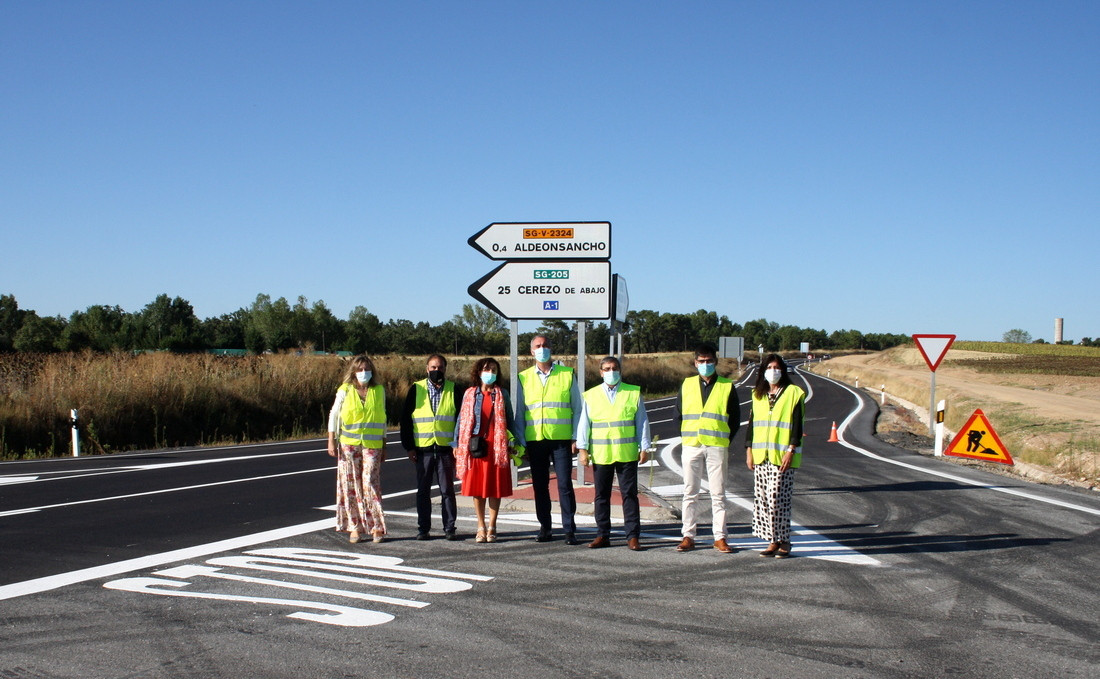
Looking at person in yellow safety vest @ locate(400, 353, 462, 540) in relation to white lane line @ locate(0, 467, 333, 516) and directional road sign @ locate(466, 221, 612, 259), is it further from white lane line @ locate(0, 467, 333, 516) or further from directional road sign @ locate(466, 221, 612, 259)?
white lane line @ locate(0, 467, 333, 516)

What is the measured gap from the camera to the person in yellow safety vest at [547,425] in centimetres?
850

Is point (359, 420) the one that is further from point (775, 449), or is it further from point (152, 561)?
point (775, 449)

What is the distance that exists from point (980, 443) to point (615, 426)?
31.1 ft

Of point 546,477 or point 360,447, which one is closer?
point 360,447

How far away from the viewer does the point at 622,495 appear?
829 cm

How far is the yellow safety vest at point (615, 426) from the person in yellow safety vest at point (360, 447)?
6.88 feet

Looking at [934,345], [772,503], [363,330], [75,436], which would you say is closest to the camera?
[772,503]

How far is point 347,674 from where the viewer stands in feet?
15.6

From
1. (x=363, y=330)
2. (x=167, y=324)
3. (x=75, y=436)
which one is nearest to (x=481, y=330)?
(x=363, y=330)

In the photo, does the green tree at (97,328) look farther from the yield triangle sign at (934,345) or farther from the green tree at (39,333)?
the yield triangle sign at (934,345)

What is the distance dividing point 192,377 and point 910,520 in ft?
67.8

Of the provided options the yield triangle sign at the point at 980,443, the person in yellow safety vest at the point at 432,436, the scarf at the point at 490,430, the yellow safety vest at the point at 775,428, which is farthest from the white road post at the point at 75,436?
the yield triangle sign at the point at 980,443

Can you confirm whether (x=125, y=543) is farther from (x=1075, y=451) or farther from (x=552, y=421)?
(x=1075, y=451)

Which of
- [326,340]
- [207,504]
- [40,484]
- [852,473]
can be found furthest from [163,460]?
[326,340]
